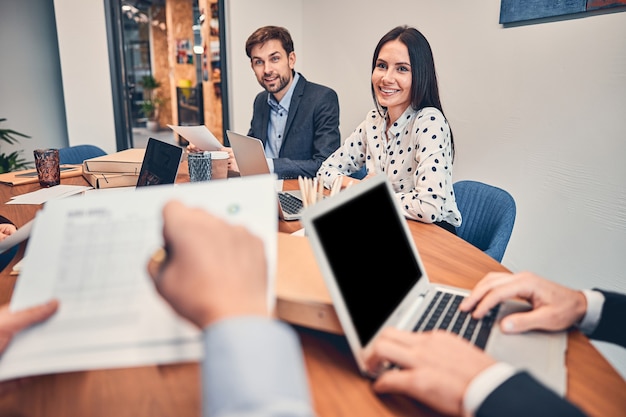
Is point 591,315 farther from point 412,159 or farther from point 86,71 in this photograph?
point 86,71

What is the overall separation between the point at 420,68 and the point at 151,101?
8.68 metres

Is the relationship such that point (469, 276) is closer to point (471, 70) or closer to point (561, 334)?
point (561, 334)

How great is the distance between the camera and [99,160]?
200 cm

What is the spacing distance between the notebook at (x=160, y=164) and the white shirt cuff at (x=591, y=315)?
1.13 metres

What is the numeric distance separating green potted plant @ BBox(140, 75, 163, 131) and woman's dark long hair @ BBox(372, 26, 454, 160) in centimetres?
843

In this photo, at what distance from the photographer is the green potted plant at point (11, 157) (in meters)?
3.40

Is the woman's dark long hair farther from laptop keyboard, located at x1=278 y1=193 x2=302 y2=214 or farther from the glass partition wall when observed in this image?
the glass partition wall

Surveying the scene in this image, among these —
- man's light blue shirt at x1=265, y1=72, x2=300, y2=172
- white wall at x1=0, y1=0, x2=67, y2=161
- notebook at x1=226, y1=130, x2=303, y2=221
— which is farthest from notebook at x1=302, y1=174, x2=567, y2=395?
white wall at x1=0, y1=0, x2=67, y2=161

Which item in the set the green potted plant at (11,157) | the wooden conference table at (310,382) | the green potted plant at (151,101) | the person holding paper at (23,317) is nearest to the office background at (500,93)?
the green potted plant at (11,157)

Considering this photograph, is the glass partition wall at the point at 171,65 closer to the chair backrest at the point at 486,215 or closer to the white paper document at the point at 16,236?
the chair backrest at the point at 486,215

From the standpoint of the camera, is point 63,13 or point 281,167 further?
point 63,13

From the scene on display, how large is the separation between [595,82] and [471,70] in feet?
2.32

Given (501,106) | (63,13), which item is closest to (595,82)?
(501,106)

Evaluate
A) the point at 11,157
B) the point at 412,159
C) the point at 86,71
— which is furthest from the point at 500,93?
the point at 11,157
